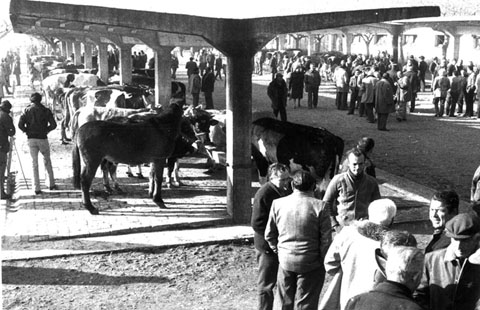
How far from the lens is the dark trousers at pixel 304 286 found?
5.91m

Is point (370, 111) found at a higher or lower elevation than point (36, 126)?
lower

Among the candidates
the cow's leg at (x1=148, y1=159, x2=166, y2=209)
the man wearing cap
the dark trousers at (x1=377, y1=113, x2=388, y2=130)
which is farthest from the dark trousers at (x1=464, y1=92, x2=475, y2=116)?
the man wearing cap

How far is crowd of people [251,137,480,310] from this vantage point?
3858 mm

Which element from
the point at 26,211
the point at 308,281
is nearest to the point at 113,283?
the point at 308,281

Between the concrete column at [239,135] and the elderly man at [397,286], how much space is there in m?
6.24

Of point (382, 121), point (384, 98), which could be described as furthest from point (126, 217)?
point (382, 121)

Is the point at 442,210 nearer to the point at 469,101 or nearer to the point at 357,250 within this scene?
the point at 357,250

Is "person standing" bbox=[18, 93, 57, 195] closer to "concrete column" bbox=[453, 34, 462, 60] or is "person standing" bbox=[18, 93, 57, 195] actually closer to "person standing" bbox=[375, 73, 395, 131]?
"person standing" bbox=[375, 73, 395, 131]

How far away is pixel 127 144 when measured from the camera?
10688mm

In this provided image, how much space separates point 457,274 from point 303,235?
5.35 feet

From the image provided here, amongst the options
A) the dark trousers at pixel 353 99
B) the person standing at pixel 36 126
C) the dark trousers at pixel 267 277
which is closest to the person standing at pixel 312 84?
the dark trousers at pixel 353 99

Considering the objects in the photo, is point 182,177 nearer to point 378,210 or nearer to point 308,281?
point 308,281

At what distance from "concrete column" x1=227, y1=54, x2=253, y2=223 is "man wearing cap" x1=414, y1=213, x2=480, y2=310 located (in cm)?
572

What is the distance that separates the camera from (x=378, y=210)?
5.08 meters
